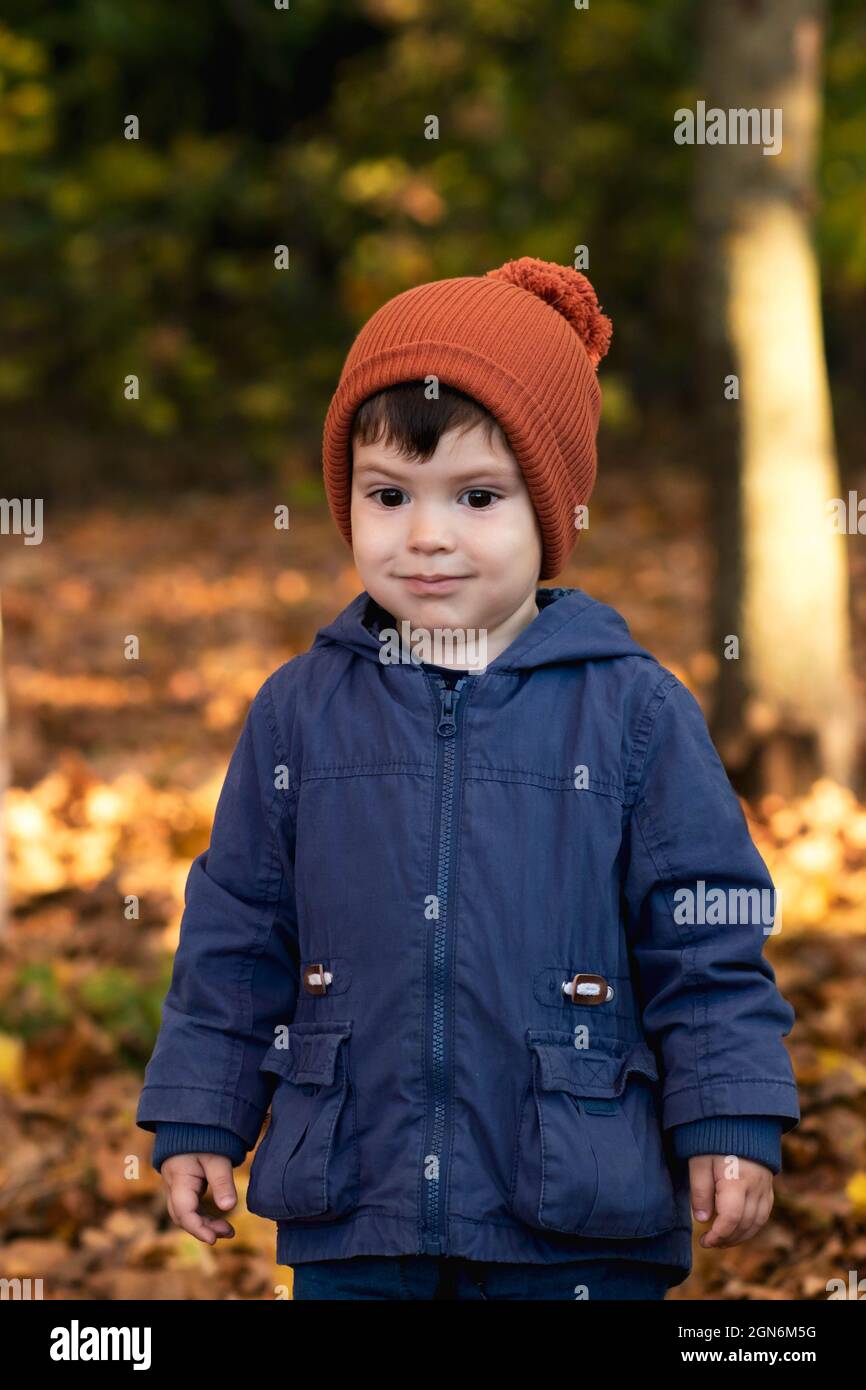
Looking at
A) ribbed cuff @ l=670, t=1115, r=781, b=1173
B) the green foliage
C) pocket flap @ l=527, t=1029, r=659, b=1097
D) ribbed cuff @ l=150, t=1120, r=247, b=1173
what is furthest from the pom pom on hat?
the green foliage

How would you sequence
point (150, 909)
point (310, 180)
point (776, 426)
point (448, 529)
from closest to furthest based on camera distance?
point (448, 529)
point (150, 909)
point (776, 426)
point (310, 180)

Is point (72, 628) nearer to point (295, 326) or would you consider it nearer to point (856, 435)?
point (295, 326)

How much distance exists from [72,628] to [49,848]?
4.65 meters

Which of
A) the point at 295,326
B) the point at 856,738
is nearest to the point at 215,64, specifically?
the point at 295,326

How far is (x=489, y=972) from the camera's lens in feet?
7.16

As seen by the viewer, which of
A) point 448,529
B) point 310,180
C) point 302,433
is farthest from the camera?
point 302,433

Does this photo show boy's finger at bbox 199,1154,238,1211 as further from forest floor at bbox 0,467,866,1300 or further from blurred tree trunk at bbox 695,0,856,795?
blurred tree trunk at bbox 695,0,856,795

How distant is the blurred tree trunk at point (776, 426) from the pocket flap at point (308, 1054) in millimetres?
4109

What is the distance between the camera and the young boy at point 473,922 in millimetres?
2172

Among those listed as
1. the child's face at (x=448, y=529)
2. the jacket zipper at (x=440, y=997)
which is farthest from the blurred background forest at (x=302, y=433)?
the child's face at (x=448, y=529)

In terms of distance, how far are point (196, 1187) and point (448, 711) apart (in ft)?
2.53

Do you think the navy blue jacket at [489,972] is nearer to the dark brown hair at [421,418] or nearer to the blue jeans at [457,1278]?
the blue jeans at [457,1278]

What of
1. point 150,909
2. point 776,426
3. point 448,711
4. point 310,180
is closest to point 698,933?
point 448,711

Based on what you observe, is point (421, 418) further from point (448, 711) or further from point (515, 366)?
point (448, 711)
